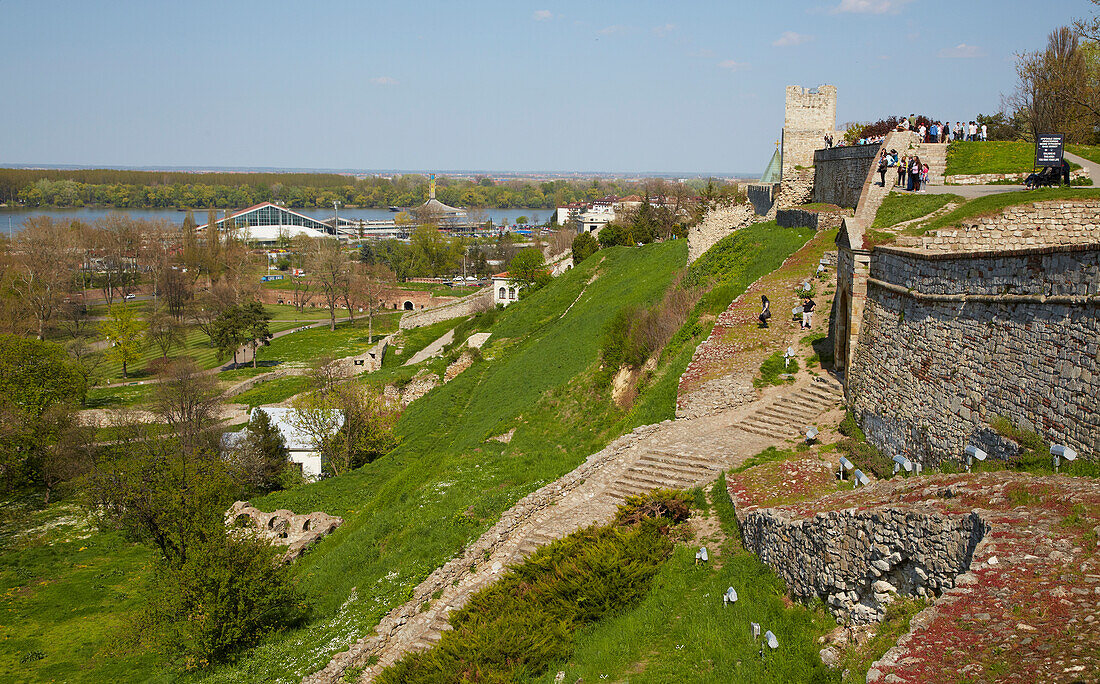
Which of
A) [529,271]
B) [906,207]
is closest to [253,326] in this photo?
[529,271]

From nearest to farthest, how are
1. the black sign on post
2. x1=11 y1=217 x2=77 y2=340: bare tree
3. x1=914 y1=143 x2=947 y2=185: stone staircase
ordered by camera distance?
the black sign on post < x1=914 y1=143 x2=947 y2=185: stone staircase < x1=11 y1=217 x2=77 y2=340: bare tree

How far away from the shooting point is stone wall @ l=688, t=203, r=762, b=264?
31016mm

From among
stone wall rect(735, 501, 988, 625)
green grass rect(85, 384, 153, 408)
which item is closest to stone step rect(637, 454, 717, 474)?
stone wall rect(735, 501, 988, 625)

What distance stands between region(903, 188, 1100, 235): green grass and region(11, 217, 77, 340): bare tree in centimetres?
5850

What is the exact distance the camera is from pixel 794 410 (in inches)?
567

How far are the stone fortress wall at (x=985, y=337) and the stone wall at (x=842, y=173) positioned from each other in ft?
33.8

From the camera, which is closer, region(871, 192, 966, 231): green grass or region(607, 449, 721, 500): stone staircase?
region(607, 449, 721, 500): stone staircase

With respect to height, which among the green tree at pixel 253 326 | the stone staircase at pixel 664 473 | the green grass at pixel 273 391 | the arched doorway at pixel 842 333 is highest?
the arched doorway at pixel 842 333

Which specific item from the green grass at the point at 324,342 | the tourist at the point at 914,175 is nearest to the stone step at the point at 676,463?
the tourist at the point at 914,175

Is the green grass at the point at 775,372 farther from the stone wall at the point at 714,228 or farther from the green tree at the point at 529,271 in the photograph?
the green tree at the point at 529,271

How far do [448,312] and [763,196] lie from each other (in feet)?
90.7

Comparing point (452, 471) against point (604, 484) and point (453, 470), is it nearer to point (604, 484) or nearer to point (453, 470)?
point (453, 470)

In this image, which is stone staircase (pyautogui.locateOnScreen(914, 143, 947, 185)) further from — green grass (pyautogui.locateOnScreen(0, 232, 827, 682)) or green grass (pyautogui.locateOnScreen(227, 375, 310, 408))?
green grass (pyautogui.locateOnScreen(227, 375, 310, 408))

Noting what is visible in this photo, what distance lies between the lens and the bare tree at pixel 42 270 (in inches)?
2205
